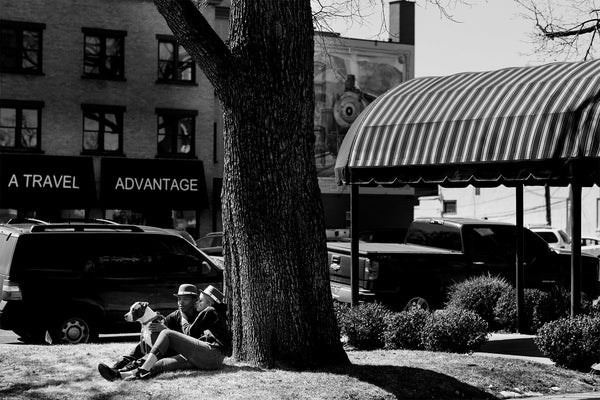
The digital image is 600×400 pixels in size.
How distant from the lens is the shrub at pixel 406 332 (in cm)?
1198

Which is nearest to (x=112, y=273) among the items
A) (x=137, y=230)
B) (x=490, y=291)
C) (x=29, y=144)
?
(x=137, y=230)

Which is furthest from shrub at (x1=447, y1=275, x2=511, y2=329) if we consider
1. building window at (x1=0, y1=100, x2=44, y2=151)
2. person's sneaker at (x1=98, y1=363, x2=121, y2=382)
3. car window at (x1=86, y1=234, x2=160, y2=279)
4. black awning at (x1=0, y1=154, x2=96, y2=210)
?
building window at (x1=0, y1=100, x2=44, y2=151)

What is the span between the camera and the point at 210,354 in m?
9.73

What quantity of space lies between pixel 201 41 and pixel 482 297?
24.1ft

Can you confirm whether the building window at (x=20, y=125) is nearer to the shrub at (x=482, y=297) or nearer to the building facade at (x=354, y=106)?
the building facade at (x=354, y=106)

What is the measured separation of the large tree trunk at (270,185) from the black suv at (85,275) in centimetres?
442

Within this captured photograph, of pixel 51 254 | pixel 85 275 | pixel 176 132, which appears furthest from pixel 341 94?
pixel 51 254

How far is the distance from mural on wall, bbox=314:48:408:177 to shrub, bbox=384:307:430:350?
3776cm

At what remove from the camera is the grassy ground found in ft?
29.3

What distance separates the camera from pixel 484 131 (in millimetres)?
13188

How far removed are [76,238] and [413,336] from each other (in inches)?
213

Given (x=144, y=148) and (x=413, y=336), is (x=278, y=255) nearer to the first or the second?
(x=413, y=336)

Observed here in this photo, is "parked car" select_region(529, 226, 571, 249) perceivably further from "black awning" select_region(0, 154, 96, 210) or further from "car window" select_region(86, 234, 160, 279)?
"car window" select_region(86, 234, 160, 279)

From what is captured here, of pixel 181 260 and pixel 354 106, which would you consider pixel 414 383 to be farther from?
pixel 354 106
